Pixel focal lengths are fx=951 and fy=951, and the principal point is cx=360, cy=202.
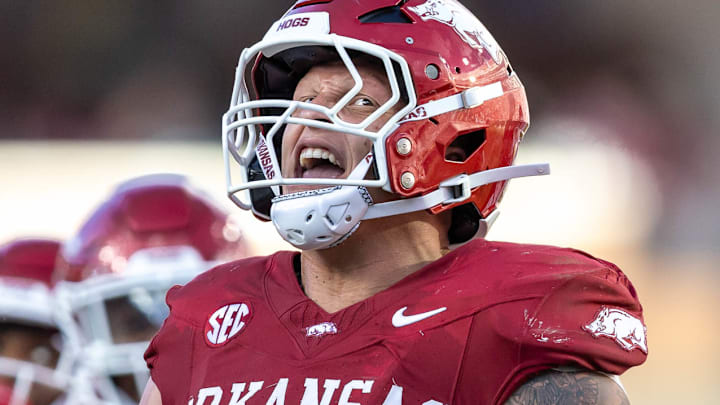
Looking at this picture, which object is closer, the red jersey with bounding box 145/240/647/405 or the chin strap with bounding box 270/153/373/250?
the red jersey with bounding box 145/240/647/405

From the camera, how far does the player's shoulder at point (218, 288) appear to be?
1.37 m

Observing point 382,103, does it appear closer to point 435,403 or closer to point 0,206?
point 435,403

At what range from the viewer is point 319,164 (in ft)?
4.33

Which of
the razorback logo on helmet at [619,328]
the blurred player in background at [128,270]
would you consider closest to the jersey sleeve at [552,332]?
the razorback logo on helmet at [619,328]

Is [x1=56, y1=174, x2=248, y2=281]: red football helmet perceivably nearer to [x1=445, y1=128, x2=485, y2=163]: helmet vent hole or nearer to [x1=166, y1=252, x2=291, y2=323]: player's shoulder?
[x1=166, y1=252, x2=291, y2=323]: player's shoulder

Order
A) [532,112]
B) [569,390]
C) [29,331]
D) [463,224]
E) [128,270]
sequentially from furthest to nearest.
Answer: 1. [532,112]
2. [29,331]
3. [128,270]
4. [463,224]
5. [569,390]

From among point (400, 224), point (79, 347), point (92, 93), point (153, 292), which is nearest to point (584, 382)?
point (400, 224)

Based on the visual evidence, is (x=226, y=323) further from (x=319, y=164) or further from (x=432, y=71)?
(x=432, y=71)

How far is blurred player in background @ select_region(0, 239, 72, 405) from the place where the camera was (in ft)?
7.68

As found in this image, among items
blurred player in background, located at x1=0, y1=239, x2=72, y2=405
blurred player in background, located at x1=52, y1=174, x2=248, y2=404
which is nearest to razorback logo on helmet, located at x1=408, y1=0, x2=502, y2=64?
blurred player in background, located at x1=52, y1=174, x2=248, y2=404

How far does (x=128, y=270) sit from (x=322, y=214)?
3.52ft

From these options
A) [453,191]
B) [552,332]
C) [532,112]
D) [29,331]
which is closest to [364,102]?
[453,191]

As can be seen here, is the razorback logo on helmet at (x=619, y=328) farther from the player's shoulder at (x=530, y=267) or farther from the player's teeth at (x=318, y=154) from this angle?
the player's teeth at (x=318, y=154)

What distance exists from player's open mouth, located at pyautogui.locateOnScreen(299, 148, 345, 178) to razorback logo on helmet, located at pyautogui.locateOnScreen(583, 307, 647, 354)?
1.31ft
